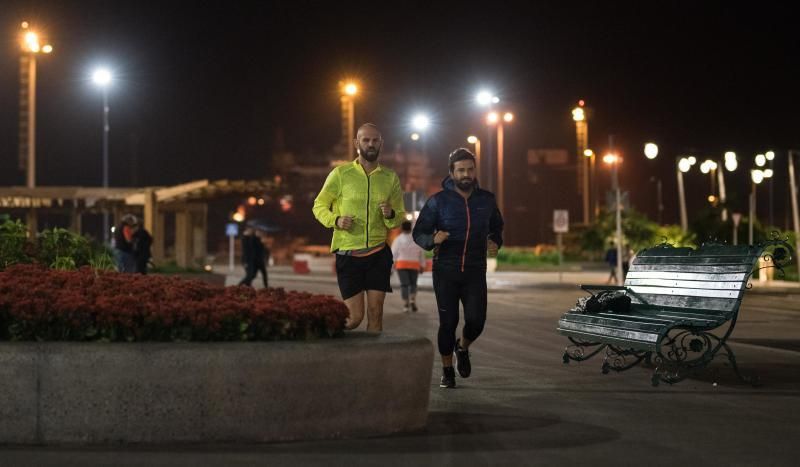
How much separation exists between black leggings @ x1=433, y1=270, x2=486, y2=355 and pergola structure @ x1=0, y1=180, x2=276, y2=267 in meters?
26.5

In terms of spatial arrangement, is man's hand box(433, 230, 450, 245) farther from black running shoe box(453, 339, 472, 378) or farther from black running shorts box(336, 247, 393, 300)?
black running shoe box(453, 339, 472, 378)

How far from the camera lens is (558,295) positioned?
3234cm

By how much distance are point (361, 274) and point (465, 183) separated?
1.19 metres

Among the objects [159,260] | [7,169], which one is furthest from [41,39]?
[7,169]

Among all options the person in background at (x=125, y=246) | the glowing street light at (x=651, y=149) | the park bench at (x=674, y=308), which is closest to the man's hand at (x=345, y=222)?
the park bench at (x=674, y=308)

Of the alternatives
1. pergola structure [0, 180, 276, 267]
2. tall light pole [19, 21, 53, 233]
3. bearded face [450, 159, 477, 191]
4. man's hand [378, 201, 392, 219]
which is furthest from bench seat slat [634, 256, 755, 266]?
pergola structure [0, 180, 276, 267]

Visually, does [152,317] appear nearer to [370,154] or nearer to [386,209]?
[386,209]

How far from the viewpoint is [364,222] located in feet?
32.2

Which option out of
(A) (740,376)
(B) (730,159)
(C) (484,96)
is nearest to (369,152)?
(A) (740,376)

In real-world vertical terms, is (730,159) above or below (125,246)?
above

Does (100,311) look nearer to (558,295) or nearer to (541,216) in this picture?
(558,295)

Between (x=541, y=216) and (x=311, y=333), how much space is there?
111338mm

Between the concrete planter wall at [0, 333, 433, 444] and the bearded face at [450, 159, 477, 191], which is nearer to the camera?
the concrete planter wall at [0, 333, 433, 444]

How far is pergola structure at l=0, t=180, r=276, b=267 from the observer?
3747cm
